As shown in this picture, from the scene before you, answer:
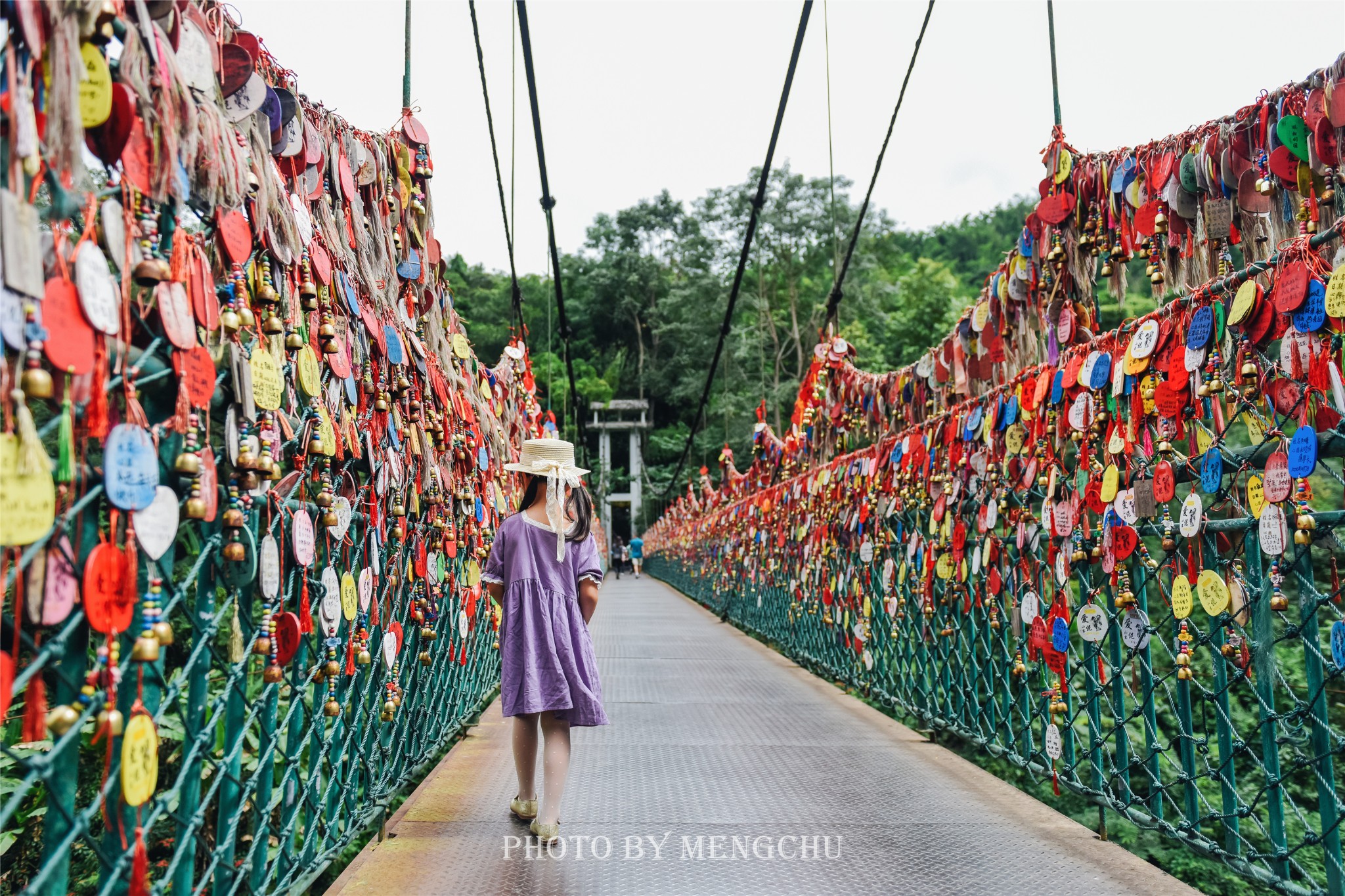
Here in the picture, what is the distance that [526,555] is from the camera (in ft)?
6.89

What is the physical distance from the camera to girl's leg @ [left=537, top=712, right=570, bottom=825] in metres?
2.00

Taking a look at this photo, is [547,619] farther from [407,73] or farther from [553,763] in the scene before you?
[407,73]

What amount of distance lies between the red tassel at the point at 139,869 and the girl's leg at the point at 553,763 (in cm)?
104

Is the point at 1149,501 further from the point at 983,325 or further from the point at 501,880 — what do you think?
the point at 501,880

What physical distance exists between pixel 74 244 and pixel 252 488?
408 mm

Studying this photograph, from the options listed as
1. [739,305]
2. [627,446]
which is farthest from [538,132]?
[627,446]

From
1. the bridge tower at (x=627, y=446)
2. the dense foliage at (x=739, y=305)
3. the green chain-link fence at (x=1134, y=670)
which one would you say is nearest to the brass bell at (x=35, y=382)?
the green chain-link fence at (x=1134, y=670)

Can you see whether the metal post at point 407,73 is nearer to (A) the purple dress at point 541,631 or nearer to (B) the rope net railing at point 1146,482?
(A) the purple dress at point 541,631

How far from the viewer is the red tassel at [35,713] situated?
830 mm

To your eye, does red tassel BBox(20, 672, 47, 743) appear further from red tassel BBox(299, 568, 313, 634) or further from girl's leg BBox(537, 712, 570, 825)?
girl's leg BBox(537, 712, 570, 825)

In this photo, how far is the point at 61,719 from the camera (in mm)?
822

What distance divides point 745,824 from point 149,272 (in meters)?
1.71

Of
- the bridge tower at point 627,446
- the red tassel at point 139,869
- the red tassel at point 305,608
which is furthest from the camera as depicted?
the bridge tower at point 627,446

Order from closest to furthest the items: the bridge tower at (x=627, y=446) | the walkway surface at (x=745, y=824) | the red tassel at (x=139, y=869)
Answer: the red tassel at (x=139, y=869) → the walkway surface at (x=745, y=824) → the bridge tower at (x=627, y=446)
